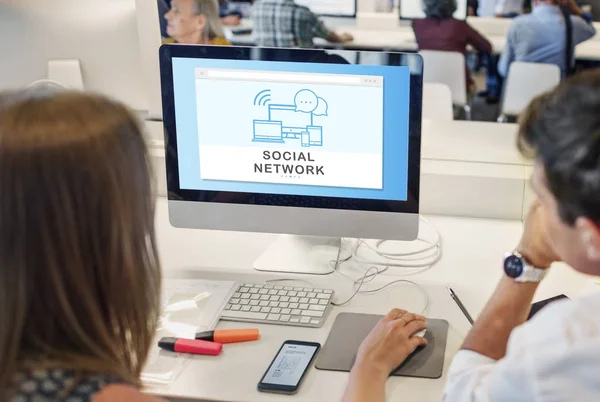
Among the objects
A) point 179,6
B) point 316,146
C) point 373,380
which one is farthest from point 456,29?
point 373,380

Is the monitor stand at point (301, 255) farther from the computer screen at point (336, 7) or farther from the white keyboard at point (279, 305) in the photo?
the computer screen at point (336, 7)

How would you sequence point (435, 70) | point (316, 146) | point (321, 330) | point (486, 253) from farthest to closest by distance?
point (435, 70) → point (486, 253) → point (316, 146) → point (321, 330)

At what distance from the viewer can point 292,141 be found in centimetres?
155

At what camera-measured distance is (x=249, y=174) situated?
1.59m

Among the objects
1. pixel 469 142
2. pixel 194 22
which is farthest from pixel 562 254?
pixel 194 22

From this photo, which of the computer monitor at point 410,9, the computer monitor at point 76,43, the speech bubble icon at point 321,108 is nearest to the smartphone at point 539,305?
the speech bubble icon at point 321,108

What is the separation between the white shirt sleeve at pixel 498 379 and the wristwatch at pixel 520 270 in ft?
0.60

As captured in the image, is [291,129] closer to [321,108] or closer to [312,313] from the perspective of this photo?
[321,108]

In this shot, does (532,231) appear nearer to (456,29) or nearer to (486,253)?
(486,253)

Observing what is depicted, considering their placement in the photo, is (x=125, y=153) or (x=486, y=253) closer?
(x=125, y=153)

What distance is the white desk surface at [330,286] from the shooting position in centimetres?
125

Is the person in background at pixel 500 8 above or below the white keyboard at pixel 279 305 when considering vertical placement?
above

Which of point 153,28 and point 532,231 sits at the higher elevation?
point 153,28

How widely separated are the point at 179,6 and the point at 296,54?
125cm
